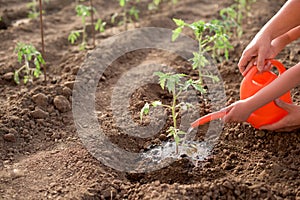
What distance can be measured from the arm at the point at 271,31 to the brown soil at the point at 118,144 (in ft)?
1.38

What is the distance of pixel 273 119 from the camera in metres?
2.42

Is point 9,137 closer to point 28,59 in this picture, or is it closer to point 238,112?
point 28,59

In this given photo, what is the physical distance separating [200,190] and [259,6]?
2.84m

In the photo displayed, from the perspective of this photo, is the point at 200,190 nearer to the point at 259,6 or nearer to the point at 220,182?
the point at 220,182

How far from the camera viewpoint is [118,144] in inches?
101

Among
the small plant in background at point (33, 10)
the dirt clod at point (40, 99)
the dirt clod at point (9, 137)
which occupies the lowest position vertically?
the dirt clod at point (9, 137)

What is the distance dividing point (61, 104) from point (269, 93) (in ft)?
4.32

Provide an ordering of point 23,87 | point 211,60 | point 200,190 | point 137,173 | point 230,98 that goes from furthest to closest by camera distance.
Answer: point 211,60 < point 23,87 < point 230,98 < point 137,173 < point 200,190

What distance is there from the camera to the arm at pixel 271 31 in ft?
8.07

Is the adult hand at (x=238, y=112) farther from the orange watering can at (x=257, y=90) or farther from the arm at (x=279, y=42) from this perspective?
the arm at (x=279, y=42)

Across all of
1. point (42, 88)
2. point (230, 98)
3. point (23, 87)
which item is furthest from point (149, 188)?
point (23, 87)

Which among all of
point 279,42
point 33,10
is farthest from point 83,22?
point 279,42

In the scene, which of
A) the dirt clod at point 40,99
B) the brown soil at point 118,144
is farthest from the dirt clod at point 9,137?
the dirt clod at point 40,99

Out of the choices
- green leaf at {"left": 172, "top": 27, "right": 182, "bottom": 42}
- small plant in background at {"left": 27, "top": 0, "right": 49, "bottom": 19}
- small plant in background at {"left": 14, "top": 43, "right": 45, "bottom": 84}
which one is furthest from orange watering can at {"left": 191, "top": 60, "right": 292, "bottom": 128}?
small plant in background at {"left": 27, "top": 0, "right": 49, "bottom": 19}
